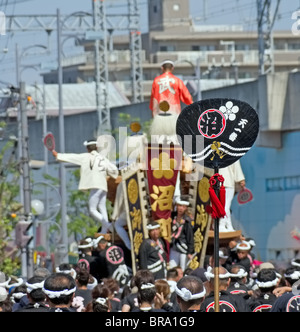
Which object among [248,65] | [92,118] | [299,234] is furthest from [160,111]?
[248,65]

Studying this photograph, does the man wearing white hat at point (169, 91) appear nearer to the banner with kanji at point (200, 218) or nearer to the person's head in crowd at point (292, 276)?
the banner with kanji at point (200, 218)

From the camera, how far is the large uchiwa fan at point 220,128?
8531 millimetres

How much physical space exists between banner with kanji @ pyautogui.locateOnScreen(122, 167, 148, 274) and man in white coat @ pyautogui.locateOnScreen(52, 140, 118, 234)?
0.74m

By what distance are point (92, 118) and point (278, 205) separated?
1001cm

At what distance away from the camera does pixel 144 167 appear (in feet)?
51.7

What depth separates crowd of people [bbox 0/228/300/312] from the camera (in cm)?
829

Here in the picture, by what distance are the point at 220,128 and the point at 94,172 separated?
8122 millimetres

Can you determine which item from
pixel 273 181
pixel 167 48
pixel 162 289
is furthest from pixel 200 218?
pixel 167 48

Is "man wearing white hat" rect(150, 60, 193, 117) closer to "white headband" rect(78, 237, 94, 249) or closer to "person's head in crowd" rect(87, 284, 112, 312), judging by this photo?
"white headband" rect(78, 237, 94, 249)

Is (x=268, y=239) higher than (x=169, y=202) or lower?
lower

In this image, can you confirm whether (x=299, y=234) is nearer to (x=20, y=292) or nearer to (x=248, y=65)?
(x=20, y=292)

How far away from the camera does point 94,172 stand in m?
16.5

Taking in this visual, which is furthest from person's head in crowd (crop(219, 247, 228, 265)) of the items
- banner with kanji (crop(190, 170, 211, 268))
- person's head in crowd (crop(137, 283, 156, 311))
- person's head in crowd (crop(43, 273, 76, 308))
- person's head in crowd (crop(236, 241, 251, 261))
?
person's head in crowd (crop(43, 273, 76, 308))

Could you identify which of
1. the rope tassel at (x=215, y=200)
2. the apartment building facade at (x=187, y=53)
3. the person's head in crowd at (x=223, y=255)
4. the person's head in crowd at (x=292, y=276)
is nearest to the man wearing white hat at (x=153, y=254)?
the person's head in crowd at (x=223, y=255)
